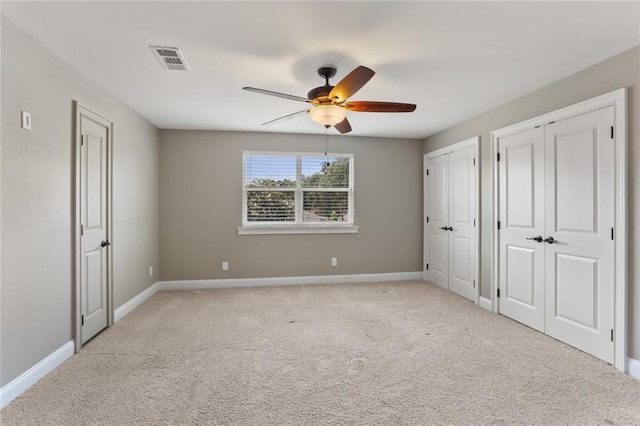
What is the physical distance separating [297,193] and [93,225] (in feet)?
9.18

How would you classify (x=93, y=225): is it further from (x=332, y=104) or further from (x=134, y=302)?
(x=332, y=104)

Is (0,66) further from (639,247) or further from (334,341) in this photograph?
(639,247)

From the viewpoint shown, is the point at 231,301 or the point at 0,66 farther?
the point at 231,301

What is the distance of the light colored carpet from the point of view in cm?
190

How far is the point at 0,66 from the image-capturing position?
6.34 feet

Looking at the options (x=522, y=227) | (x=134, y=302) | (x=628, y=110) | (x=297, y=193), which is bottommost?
(x=134, y=302)

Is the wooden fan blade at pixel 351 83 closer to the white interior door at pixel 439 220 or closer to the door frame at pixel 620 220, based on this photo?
the door frame at pixel 620 220

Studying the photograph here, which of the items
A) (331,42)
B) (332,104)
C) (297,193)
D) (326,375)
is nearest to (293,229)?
(297,193)

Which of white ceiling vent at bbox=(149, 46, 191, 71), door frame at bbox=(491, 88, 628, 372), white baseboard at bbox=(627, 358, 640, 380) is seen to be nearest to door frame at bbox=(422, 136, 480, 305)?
door frame at bbox=(491, 88, 628, 372)

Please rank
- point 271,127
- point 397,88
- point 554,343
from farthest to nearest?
point 271,127, point 397,88, point 554,343

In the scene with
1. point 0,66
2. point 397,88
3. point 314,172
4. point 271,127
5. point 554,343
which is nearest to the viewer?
point 0,66

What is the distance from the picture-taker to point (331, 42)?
223 cm

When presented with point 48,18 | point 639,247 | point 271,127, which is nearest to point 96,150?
point 48,18

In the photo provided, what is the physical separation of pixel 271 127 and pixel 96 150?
228 cm
